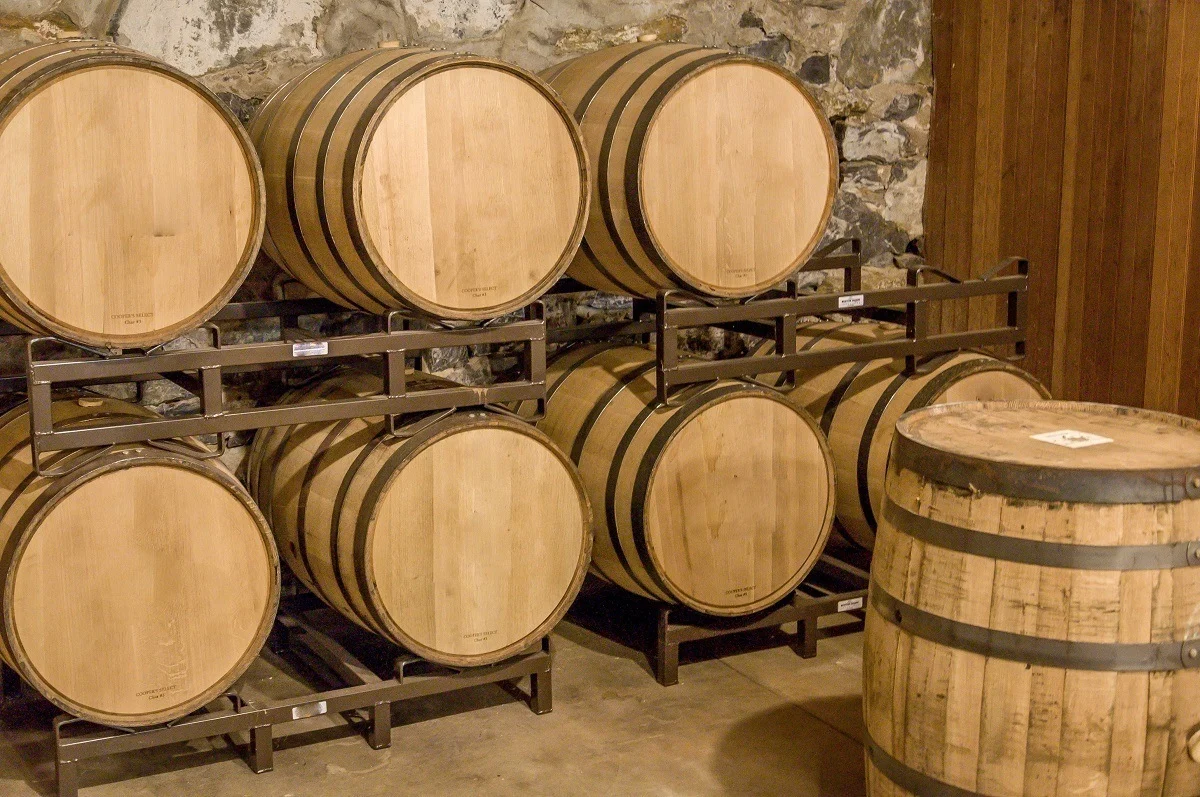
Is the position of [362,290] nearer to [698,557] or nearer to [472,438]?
[472,438]

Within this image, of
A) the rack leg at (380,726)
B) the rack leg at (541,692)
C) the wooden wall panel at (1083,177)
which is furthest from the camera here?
the wooden wall panel at (1083,177)

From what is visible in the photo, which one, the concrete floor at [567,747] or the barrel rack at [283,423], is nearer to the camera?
the barrel rack at [283,423]

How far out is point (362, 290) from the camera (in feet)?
11.5

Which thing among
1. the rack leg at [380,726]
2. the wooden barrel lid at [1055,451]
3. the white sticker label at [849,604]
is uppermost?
the wooden barrel lid at [1055,451]

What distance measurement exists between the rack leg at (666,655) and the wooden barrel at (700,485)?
0.09m

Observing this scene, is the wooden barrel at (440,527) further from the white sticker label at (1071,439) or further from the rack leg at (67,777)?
the white sticker label at (1071,439)

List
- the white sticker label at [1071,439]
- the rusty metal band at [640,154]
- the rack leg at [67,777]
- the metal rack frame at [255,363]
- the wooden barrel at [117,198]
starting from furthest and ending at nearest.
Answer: the rusty metal band at [640,154], the rack leg at [67,777], the metal rack frame at [255,363], the wooden barrel at [117,198], the white sticker label at [1071,439]

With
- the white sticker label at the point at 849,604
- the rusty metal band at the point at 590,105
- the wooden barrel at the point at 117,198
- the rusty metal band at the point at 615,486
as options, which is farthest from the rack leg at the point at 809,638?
the wooden barrel at the point at 117,198

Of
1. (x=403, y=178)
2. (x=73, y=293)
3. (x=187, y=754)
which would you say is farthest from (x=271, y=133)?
(x=187, y=754)

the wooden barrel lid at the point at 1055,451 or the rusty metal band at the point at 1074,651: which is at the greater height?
the wooden barrel lid at the point at 1055,451

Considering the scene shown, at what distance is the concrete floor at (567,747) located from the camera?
3.37 m

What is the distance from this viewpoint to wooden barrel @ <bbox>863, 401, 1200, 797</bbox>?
2.41 metres

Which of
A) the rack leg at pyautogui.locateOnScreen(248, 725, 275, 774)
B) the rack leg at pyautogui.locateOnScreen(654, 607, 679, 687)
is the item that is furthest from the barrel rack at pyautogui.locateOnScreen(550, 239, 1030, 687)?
the rack leg at pyautogui.locateOnScreen(248, 725, 275, 774)

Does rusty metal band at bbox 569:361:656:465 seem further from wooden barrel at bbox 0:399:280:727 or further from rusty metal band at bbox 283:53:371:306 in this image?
wooden barrel at bbox 0:399:280:727
